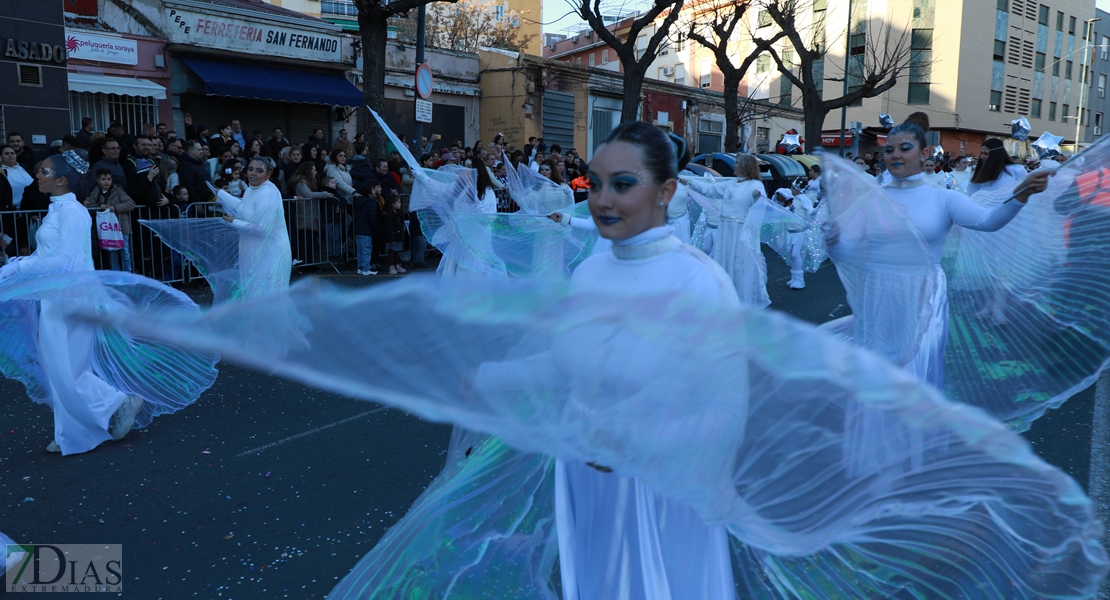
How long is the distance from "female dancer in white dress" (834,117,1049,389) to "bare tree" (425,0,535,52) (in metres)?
38.5

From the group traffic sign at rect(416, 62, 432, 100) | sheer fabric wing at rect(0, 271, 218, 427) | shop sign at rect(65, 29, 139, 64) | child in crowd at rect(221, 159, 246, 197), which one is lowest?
sheer fabric wing at rect(0, 271, 218, 427)

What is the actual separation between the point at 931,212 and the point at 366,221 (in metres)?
9.28

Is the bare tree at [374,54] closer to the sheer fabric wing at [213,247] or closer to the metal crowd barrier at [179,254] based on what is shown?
the metal crowd barrier at [179,254]

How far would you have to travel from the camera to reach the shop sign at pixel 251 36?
18.1 m

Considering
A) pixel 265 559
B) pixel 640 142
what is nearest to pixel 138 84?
pixel 265 559

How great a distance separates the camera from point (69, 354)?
4.79 m

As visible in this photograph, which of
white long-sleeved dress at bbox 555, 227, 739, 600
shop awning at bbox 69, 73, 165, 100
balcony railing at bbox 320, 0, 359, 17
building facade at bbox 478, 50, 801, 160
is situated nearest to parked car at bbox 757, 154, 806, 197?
building facade at bbox 478, 50, 801, 160

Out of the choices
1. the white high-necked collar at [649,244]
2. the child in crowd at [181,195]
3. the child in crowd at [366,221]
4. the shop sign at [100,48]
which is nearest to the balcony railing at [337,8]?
the shop sign at [100,48]

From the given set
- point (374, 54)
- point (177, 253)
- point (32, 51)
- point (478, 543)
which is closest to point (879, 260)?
point (478, 543)

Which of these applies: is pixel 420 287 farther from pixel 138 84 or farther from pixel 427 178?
pixel 138 84

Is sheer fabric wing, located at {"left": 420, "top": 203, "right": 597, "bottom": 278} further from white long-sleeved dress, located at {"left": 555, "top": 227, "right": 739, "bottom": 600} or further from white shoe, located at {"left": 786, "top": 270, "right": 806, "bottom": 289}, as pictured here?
white shoe, located at {"left": 786, "top": 270, "right": 806, "bottom": 289}

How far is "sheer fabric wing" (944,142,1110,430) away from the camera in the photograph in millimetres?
3777

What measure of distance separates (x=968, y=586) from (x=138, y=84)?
18448 millimetres

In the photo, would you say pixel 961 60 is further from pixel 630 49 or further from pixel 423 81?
pixel 423 81
